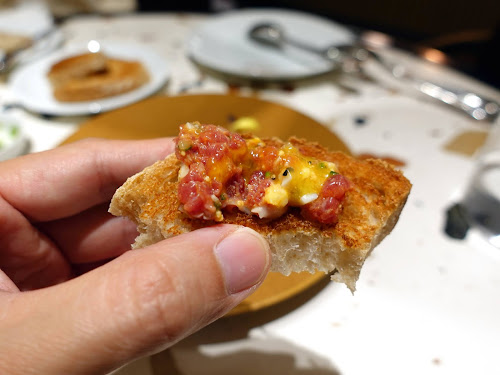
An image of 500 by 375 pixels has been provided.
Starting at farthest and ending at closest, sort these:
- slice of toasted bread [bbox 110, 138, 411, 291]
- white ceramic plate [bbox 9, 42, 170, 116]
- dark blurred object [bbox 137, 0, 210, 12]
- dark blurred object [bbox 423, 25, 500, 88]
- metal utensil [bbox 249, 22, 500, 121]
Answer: dark blurred object [bbox 137, 0, 210, 12] < dark blurred object [bbox 423, 25, 500, 88] < white ceramic plate [bbox 9, 42, 170, 116] < metal utensil [bbox 249, 22, 500, 121] < slice of toasted bread [bbox 110, 138, 411, 291]

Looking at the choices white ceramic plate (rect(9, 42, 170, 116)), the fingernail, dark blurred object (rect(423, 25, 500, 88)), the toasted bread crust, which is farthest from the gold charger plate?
dark blurred object (rect(423, 25, 500, 88))

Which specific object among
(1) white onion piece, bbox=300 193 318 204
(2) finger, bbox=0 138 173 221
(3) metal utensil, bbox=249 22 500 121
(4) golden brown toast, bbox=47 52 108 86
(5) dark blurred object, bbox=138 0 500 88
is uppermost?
(1) white onion piece, bbox=300 193 318 204

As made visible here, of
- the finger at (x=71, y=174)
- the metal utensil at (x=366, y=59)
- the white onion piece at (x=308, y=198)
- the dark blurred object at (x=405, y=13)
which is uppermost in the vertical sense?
the white onion piece at (x=308, y=198)

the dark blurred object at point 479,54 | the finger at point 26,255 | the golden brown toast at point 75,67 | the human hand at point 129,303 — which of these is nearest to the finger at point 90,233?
the finger at point 26,255

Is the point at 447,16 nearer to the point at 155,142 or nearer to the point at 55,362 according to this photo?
the point at 155,142

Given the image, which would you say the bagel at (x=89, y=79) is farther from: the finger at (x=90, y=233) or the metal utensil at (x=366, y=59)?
the finger at (x=90, y=233)

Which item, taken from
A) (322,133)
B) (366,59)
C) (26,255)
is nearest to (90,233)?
(26,255)

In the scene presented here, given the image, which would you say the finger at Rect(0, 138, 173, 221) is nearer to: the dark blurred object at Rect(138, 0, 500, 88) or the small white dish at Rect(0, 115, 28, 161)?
the small white dish at Rect(0, 115, 28, 161)

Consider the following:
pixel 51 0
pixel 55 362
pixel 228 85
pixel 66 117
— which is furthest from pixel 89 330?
pixel 51 0
